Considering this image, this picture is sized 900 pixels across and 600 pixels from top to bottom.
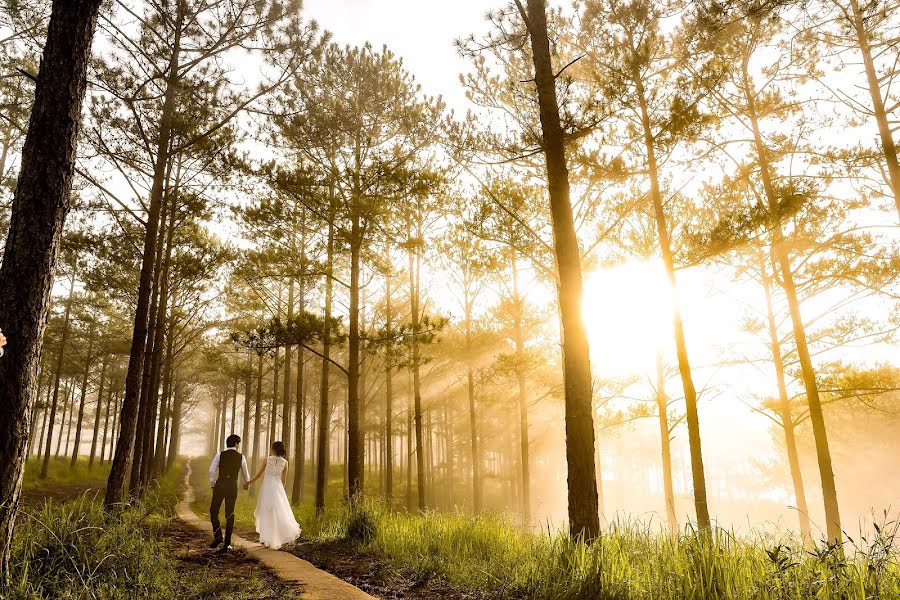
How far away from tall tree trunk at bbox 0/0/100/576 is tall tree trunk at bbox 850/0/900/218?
11.6 metres

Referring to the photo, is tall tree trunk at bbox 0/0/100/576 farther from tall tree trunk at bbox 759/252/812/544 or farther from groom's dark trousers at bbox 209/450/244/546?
tall tree trunk at bbox 759/252/812/544

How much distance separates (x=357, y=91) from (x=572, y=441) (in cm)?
967

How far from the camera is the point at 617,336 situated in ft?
51.5

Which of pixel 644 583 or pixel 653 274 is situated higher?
pixel 653 274

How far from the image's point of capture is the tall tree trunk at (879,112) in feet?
28.3

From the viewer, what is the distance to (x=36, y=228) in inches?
138

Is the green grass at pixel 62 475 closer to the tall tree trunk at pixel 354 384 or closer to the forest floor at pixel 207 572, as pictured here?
the forest floor at pixel 207 572

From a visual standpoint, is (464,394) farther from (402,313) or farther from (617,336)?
(617,336)

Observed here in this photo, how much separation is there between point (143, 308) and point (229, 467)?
10.8 feet

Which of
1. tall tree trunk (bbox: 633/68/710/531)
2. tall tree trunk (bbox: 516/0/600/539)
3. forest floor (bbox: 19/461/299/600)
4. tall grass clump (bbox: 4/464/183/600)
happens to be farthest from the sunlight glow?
tall grass clump (bbox: 4/464/183/600)

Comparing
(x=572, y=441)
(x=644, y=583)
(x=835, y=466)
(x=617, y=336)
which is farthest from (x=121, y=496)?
(x=835, y=466)

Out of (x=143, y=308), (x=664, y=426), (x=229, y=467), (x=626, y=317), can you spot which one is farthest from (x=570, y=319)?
(x=626, y=317)

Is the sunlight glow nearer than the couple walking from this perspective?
No

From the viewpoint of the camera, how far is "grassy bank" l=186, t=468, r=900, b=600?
9.52 ft
